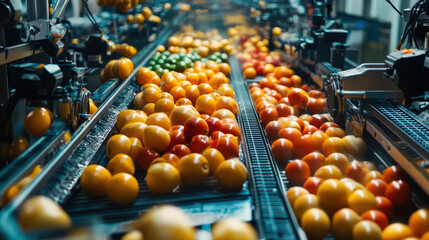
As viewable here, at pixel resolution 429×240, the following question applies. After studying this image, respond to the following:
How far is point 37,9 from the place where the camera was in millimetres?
2775

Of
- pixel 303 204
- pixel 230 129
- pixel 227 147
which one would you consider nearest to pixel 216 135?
pixel 230 129

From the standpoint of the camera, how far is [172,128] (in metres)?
2.52

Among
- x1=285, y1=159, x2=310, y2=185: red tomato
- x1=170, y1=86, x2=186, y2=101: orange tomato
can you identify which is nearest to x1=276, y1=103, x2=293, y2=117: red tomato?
x1=170, y1=86, x2=186, y2=101: orange tomato

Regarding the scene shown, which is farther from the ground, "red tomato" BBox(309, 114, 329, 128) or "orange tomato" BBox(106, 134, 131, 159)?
"orange tomato" BBox(106, 134, 131, 159)

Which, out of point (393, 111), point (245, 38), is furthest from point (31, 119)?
point (245, 38)

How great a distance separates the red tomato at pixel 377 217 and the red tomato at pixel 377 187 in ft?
0.74

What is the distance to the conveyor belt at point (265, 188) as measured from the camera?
1.60 m

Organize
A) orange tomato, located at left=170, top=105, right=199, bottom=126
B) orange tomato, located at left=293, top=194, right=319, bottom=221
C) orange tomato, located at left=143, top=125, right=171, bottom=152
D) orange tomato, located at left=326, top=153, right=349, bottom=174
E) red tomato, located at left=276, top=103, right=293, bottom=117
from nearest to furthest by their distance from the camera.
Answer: orange tomato, located at left=293, top=194, right=319, bottom=221 → orange tomato, located at left=326, top=153, right=349, bottom=174 → orange tomato, located at left=143, top=125, right=171, bottom=152 → orange tomato, located at left=170, top=105, right=199, bottom=126 → red tomato, located at left=276, top=103, right=293, bottom=117

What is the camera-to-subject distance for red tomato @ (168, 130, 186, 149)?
2359 millimetres

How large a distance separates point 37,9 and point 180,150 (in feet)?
4.71

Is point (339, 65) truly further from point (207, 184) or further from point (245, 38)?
point (245, 38)

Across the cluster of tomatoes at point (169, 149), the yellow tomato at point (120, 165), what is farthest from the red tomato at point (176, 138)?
the yellow tomato at point (120, 165)

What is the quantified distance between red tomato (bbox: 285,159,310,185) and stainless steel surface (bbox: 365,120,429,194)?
417 millimetres

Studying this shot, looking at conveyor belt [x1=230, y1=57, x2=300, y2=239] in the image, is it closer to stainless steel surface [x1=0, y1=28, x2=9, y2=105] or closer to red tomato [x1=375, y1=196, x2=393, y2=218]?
red tomato [x1=375, y1=196, x2=393, y2=218]
